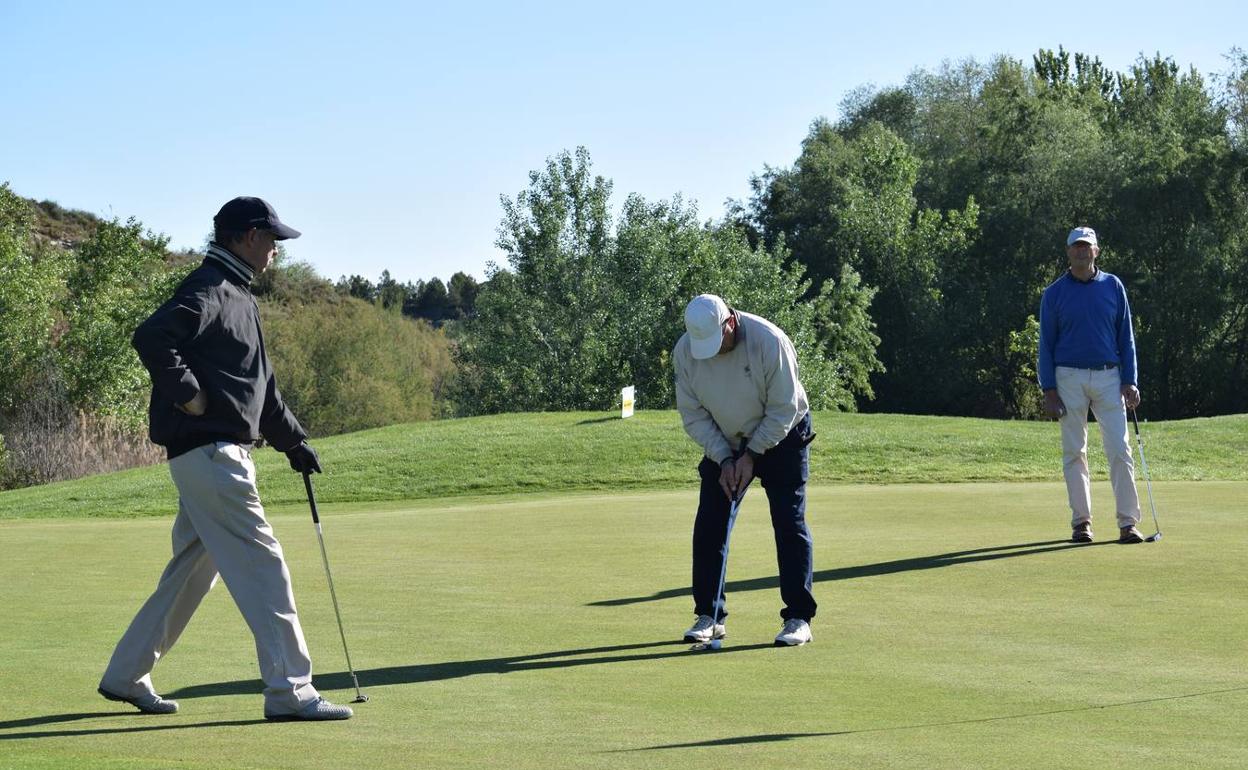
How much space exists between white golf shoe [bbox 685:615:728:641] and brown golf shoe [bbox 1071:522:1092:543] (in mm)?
4640

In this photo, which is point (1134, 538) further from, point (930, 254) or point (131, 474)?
point (930, 254)

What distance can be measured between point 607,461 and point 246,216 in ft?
53.6

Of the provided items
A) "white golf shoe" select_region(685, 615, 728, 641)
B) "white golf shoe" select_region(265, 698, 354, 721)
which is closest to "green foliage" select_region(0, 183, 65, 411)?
"white golf shoe" select_region(685, 615, 728, 641)

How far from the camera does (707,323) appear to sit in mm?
7891

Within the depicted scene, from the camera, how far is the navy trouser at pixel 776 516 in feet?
26.8

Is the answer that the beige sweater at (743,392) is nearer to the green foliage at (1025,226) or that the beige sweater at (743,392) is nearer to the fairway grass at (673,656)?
the fairway grass at (673,656)

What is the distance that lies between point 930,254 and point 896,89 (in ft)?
80.5

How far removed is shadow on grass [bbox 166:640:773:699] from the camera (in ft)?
22.5

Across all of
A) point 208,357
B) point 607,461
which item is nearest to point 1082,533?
point 208,357

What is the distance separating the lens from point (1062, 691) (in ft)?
20.5

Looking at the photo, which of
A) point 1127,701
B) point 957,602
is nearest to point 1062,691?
point 1127,701

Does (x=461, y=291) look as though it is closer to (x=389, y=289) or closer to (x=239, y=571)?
(x=389, y=289)

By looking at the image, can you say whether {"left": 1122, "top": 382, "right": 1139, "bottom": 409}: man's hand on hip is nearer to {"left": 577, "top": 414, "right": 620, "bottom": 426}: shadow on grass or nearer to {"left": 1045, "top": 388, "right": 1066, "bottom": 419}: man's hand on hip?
→ {"left": 1045, "top": 388, "right": 1066, "bottom": 419}: man's hand on hip

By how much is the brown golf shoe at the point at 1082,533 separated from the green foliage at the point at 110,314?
34846 millimetres
